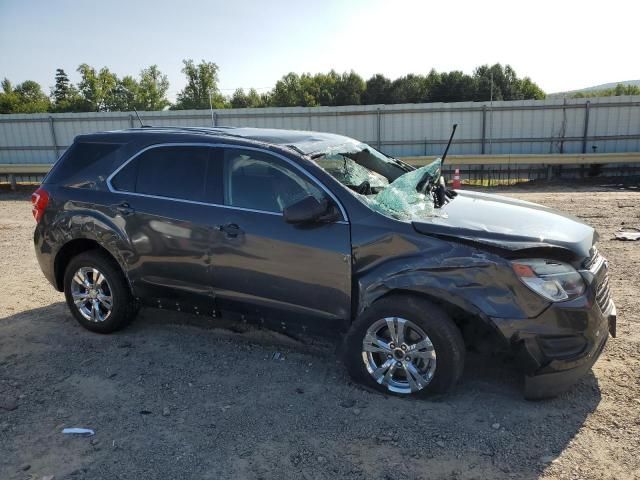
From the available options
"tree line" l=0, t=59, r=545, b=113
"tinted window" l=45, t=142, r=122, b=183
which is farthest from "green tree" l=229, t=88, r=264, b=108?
"tinted window" l=45, t=142, r=122, b=183

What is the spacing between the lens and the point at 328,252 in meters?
3.66

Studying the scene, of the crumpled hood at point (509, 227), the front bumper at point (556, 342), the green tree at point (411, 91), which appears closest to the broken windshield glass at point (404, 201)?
the crumpled hood at point (509, 227)

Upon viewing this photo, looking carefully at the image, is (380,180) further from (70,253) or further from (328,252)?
(70,253)

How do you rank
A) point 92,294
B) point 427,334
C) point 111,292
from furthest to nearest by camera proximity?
point 92,294, point 111,292, point 427,334

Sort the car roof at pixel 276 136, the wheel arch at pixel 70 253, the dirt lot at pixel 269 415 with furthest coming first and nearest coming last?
the wheel arch at pixel 70 253
the car roof at pixel 276 136
the dirt lot at pixel 269 415

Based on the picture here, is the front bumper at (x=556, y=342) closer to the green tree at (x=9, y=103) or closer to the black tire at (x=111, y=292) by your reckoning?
the black tire at (x=111, y=292)

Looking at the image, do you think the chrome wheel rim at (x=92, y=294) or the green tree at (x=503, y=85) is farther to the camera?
the green tree at (x=503, y=85)

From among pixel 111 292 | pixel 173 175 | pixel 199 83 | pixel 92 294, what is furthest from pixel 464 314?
pixel 199 83

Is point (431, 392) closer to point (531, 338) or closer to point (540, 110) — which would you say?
point (531, 338)

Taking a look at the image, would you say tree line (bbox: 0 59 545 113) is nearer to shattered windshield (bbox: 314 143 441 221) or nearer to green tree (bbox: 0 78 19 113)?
green tree (bbox: 0 78 19 113)

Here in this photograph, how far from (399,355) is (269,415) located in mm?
974

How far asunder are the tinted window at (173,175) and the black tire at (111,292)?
709mm

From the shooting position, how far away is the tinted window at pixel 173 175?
4246 millimetres

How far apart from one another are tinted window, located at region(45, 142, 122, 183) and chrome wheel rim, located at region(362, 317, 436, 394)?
2992 mm
